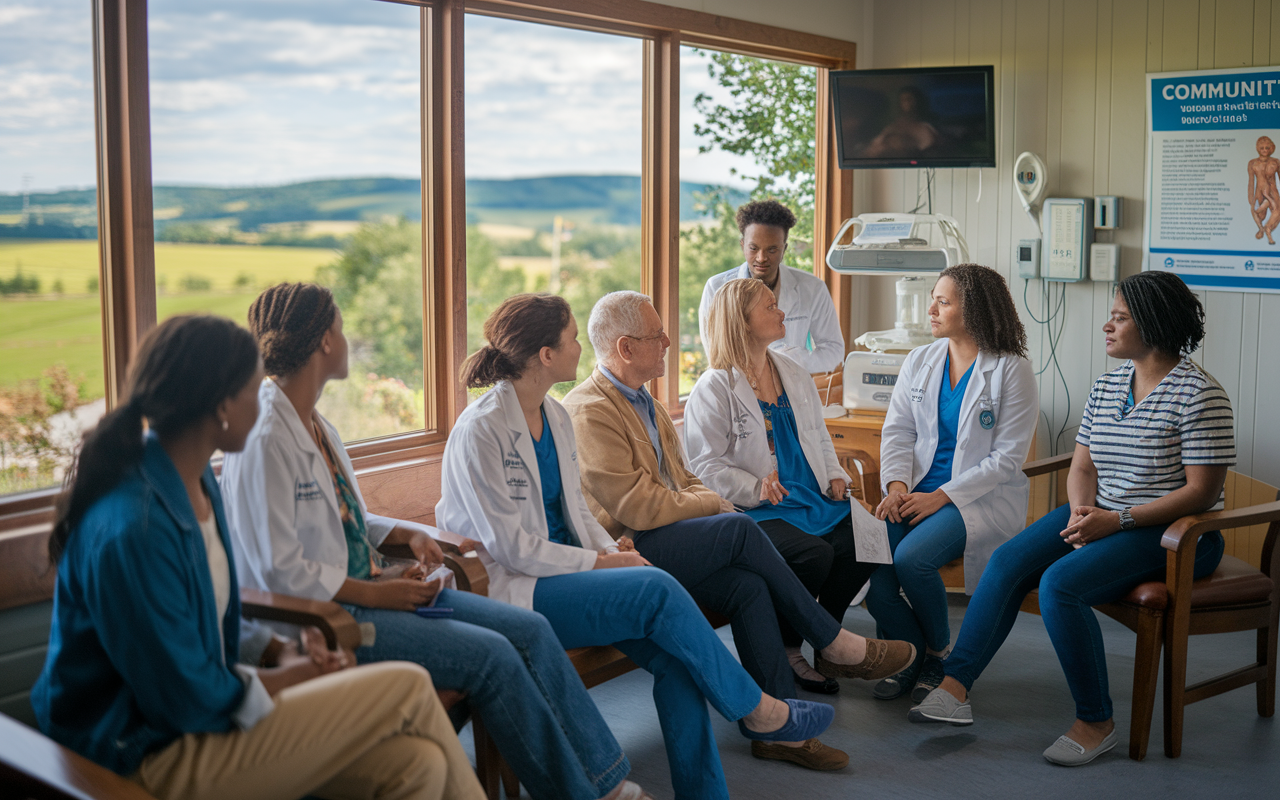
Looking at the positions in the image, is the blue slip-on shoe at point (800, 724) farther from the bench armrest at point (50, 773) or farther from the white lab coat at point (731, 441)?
the bench armrest at point (50, 773)

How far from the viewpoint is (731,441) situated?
10.6ft

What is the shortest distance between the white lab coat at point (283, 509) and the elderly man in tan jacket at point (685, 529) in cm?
85

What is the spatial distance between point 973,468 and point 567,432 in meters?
1.34

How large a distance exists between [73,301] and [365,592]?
119 centimetres

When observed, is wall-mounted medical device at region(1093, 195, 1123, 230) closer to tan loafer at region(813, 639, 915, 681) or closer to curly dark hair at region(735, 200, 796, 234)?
curly dark hair at region(735, 200, 796, 234)

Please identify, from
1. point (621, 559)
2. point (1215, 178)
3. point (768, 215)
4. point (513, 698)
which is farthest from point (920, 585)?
point (1215, 178)

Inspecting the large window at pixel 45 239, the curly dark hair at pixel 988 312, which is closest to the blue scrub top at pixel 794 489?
the curly dark hair at pixel 988 312

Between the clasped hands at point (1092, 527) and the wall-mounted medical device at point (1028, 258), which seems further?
the wall-mounted medical device at point (1028, 258)

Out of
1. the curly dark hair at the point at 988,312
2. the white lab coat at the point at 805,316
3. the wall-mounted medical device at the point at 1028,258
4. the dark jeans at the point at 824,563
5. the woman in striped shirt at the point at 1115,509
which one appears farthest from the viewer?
the wall-mounted medical device at the point at 1028,258

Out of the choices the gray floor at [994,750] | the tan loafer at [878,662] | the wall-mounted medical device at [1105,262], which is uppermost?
the wall-mounted medical device at [1105,262]

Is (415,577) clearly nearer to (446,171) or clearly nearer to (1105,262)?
(446,171)

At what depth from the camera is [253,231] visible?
3.02 meters

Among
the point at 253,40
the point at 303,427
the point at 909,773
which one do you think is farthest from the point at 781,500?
the point at 253,40

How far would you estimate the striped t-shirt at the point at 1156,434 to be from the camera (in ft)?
8.99
